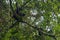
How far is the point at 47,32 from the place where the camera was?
8.27 m

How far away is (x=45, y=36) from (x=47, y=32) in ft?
0.61

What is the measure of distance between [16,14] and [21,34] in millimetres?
819

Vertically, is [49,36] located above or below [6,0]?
below

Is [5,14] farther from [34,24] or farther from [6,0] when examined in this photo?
[34,24]

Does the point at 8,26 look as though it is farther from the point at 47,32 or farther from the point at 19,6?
the point at 47,32

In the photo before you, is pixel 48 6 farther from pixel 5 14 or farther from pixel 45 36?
pixel 5 14

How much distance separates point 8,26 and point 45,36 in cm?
134

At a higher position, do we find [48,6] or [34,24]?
[48,6]

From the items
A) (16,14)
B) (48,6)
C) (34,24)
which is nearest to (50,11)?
(48,6)

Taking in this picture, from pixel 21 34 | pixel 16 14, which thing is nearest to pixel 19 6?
pixel 16 14

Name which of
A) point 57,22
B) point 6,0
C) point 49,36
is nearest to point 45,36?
point 49,36

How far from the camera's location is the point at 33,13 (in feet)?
26.9

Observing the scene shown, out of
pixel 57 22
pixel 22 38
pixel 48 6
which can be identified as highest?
pixel 48 6

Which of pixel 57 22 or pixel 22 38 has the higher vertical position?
pixel 57 22
